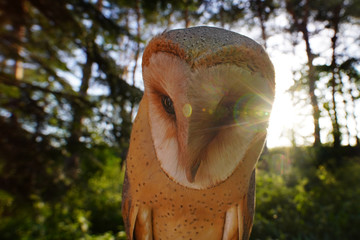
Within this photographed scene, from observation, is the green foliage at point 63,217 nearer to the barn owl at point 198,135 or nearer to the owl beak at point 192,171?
the barn owl at point 198,135

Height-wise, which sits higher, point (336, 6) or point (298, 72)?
point (336, 6)

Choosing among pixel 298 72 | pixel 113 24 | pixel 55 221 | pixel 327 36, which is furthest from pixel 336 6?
pixel 55 221

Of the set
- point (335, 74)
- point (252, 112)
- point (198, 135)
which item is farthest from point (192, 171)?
point (335, 74)

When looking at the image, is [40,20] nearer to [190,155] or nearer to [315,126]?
[190,155]

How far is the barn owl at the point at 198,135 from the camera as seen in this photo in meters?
0.47

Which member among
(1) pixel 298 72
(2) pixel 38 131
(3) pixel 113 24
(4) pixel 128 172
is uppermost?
(3) pixel 113 24

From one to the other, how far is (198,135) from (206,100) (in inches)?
3.5

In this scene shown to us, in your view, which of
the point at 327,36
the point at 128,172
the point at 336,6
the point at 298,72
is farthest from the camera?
the point at 336,6

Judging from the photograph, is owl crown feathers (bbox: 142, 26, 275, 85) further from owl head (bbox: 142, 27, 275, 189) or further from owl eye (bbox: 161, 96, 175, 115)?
owl eye (bbox: 161, 96, 175, 115)

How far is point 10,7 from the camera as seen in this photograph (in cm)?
167

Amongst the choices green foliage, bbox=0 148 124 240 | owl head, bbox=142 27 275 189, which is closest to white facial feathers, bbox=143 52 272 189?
owl head, bbox=142 27 275 189

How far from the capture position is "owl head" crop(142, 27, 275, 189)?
0.46 meters

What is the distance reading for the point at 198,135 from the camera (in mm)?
493

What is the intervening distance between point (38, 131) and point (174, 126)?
1.92 meters
